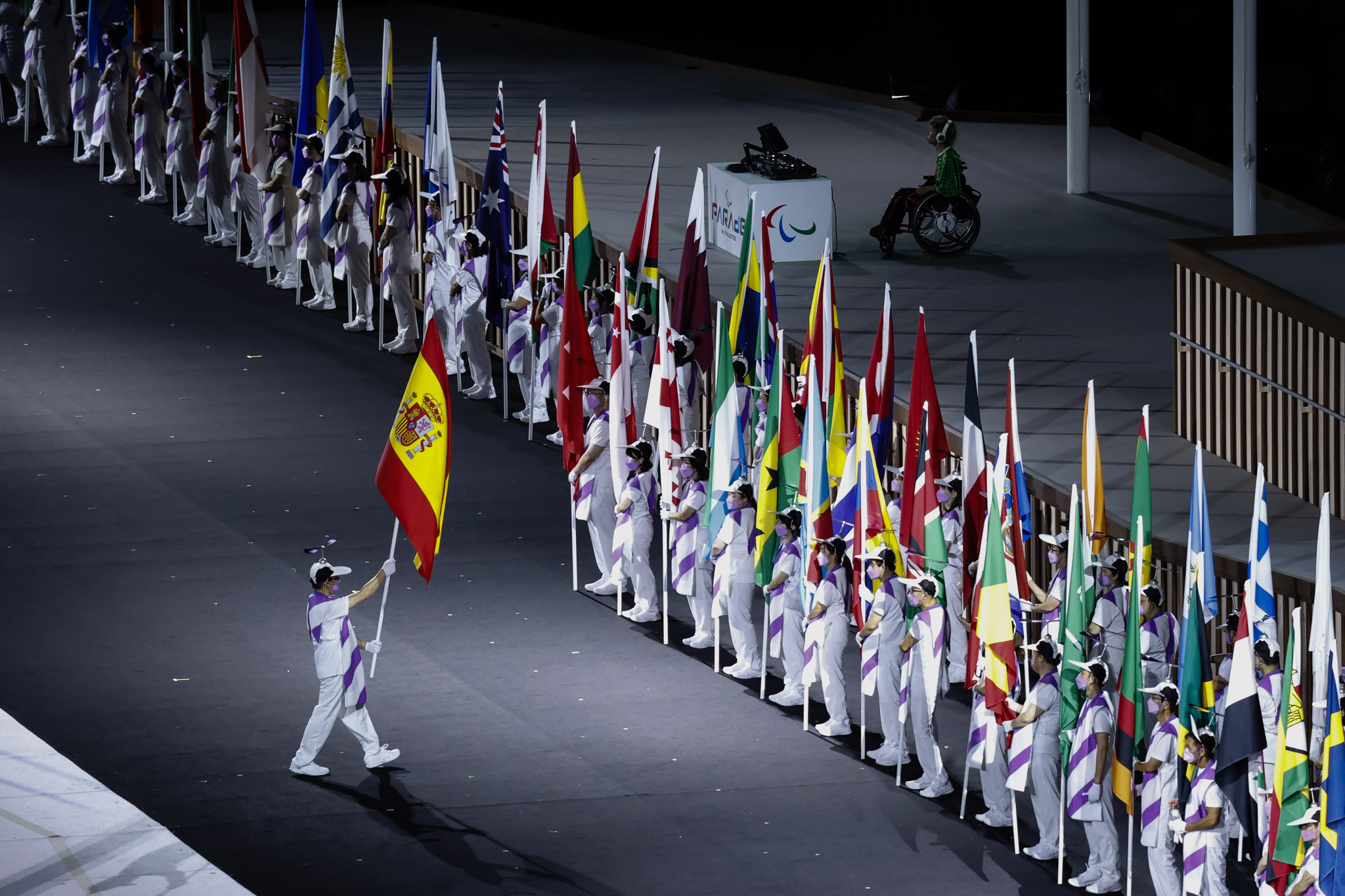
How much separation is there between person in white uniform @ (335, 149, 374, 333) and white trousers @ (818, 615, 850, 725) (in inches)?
335

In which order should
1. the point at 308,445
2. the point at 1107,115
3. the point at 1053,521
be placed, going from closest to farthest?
the point at 1053,521 < the point at 308,445 < the point at 1107,115

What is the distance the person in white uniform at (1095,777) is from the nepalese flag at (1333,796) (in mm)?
1496

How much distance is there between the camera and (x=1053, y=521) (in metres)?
15.9

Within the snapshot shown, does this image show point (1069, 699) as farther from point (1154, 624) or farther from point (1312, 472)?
point (1312, 472)

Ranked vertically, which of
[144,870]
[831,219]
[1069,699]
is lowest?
[144,870]

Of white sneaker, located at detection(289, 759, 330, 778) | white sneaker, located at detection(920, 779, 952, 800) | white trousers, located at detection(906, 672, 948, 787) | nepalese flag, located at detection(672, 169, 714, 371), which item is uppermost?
nepalese flag, located at detection(672, 169, 714, 371)

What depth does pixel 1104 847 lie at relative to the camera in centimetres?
1295

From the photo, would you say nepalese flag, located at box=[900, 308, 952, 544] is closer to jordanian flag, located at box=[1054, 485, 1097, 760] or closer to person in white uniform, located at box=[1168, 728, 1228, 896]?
jordanian flag, located at box=[1054, 485, 1097, 760]

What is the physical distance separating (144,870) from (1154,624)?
558 cm

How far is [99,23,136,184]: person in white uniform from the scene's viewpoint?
2588 centimetres

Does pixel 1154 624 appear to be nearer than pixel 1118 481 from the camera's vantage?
Yes

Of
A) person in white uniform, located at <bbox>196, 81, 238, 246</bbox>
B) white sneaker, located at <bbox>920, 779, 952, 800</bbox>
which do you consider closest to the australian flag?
person in white uniform, located at <bbox>196, 81, 238, 246</bbox>

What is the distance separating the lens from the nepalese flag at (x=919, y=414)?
15.0m

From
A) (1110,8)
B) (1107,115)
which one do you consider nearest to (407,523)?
(1107,115)
